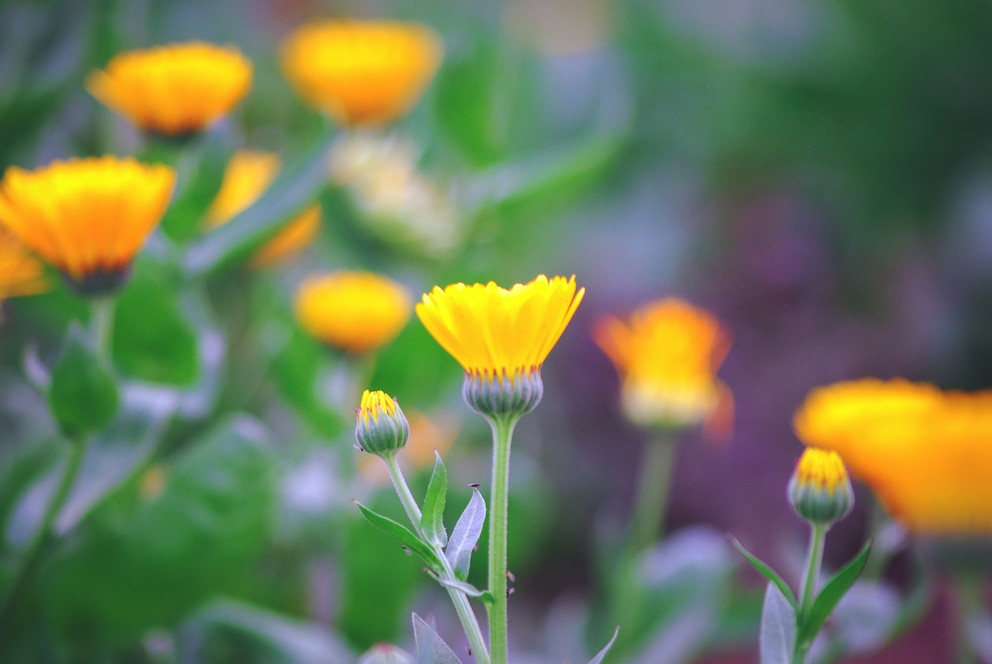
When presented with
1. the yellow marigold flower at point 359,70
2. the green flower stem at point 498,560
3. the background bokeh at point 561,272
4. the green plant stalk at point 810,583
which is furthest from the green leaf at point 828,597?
the yellow marigold flower at point 359,70

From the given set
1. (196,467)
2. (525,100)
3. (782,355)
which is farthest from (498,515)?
(782,355)

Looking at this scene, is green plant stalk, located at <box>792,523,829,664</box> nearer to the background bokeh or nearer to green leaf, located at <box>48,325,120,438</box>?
the background bokeh

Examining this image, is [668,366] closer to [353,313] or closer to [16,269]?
[353,313]

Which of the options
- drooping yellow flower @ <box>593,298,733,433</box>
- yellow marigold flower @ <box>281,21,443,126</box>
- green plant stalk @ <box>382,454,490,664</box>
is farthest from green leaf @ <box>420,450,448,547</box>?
yellow marigold flower @ <box>281,21,443,126</box>

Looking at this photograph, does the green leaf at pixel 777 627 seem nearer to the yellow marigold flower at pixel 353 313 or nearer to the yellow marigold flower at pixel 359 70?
the yellow marigold flower at pixel 353 313

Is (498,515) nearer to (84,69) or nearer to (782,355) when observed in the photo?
(84,69)

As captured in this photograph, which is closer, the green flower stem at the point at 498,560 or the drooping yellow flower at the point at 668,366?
the green flower stem at the point at 498,560

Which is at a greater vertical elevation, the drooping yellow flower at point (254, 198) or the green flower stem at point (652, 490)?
the drooping yellow flower at point (254, 198)
